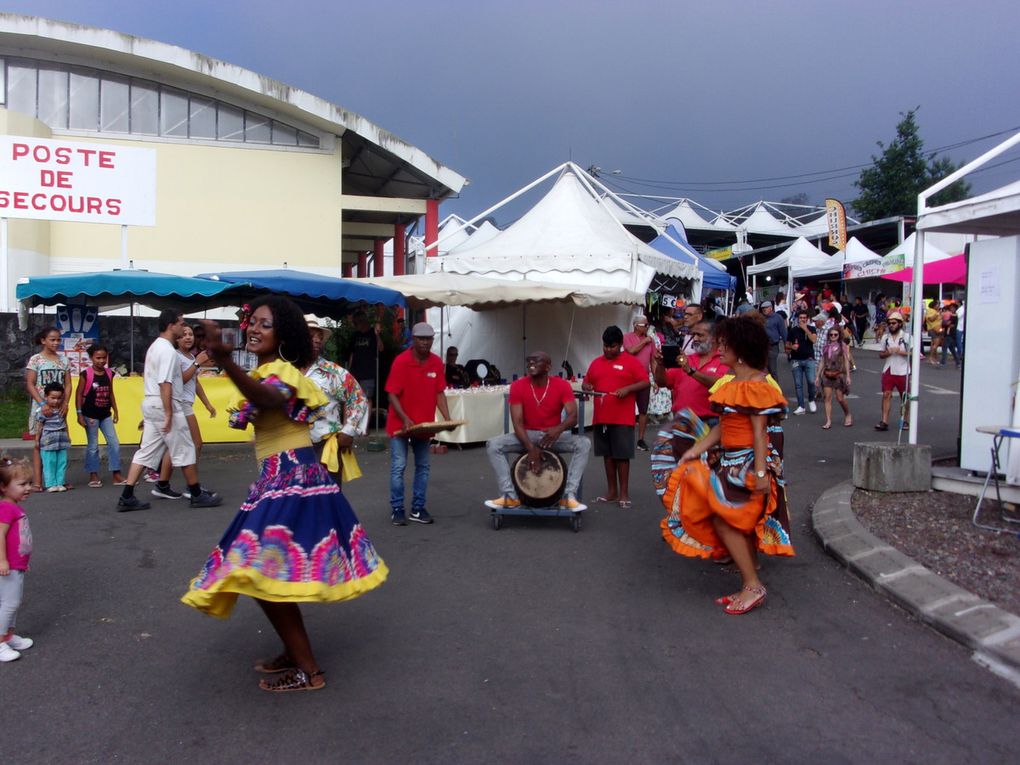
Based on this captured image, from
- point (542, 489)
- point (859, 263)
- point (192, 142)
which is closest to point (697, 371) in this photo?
point (542, 489)

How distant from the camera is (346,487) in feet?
30.3

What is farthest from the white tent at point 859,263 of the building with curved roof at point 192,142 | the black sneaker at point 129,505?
the black sneaker at point 129,505

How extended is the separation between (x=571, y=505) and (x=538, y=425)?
0.75 meters

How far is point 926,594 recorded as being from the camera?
504 cm

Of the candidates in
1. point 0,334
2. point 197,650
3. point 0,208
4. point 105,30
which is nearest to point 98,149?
point 0,208

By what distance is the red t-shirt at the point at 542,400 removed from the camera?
7.34 meters

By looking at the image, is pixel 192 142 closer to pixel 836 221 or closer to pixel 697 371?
pixel 697 371

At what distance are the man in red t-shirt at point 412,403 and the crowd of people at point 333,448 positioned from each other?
0.05 feet

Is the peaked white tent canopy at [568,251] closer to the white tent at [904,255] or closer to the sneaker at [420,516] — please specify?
the sneaker at [420,516]

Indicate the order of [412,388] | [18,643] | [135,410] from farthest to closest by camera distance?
[135,410]
[412,388]
[18,643]

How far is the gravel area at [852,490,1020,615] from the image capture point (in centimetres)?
518

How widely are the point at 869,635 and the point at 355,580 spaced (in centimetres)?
288

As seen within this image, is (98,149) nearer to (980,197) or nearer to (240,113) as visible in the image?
(240,113)

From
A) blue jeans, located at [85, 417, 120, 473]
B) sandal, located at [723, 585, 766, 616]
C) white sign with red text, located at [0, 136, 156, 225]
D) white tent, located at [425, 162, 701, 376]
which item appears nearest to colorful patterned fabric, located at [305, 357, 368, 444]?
sandal, located at [723, 585, 766, 616]
